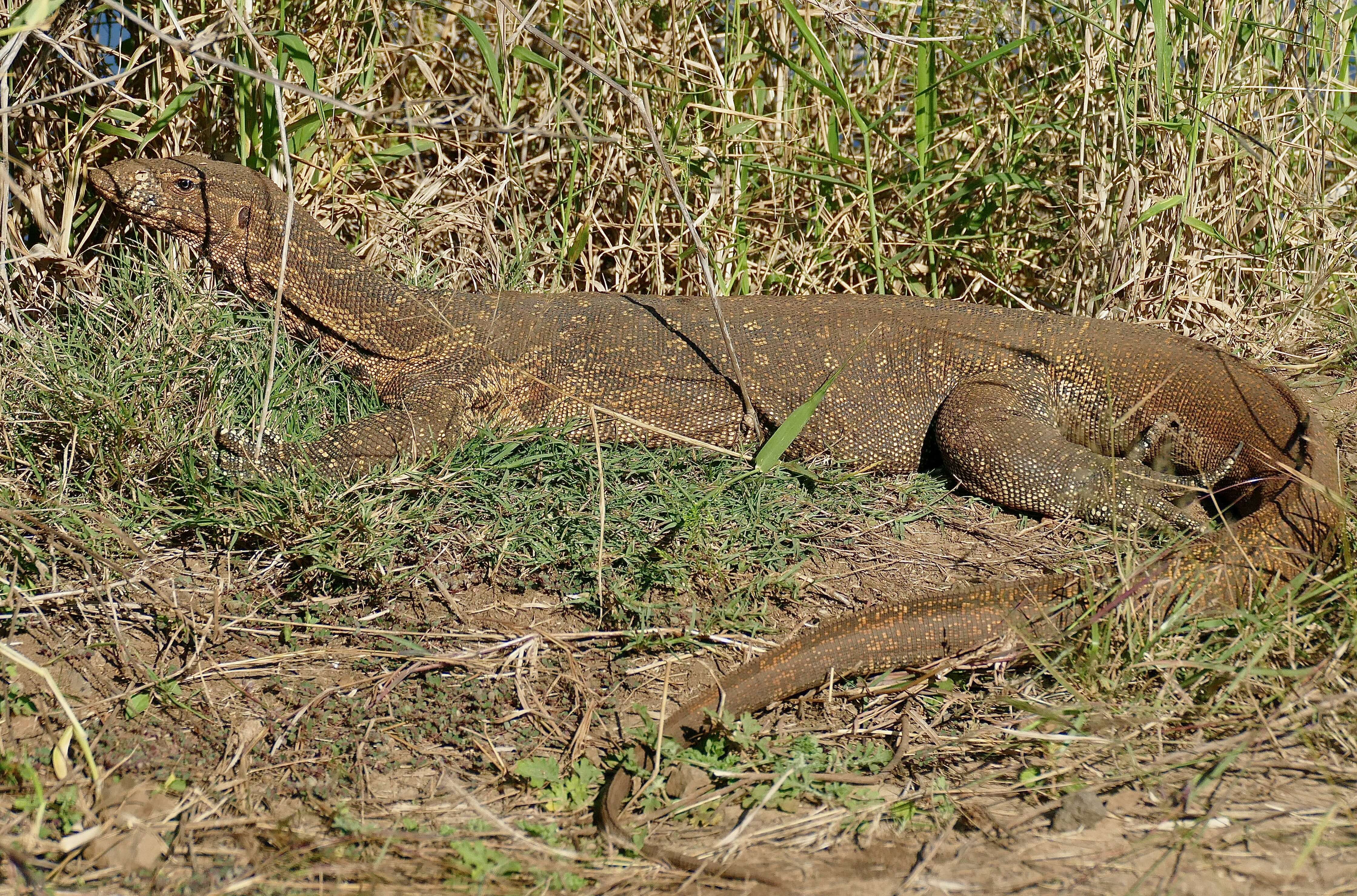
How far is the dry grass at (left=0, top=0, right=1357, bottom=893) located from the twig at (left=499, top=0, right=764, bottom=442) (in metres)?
0.17

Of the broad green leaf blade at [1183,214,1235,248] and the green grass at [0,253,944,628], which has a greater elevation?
the broad green leaf blade at [1183,214,1235,248]

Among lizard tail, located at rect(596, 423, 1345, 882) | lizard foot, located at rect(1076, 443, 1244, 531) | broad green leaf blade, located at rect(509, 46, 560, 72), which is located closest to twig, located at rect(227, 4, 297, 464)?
broad green leaf blade, located at rect(509, 46, 560, 72)

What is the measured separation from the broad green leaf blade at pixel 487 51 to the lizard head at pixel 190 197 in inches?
40.0

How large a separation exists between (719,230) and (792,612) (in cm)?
225

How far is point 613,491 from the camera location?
3.85m

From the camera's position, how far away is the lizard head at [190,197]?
14.0 ft

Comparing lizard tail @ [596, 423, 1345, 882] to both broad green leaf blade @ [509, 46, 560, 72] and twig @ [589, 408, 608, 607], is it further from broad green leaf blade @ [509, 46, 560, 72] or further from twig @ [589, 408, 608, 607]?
broad green leaf blade @ [509, 46, 560, 72]

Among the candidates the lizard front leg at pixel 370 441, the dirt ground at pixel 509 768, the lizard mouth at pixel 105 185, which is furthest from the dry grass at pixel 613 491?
the lizard mouth at pixel 105 185

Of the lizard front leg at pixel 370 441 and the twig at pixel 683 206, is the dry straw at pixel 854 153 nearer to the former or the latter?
the twig at pixel 683 206

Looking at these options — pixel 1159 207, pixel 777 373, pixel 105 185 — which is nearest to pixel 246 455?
pixel 105 185

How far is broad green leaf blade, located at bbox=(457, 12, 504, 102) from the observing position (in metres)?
4.32

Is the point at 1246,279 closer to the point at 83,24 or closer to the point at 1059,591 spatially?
the point at 1059,591

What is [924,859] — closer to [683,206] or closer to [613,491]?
[613,491]

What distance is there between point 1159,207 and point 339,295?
3397 mm
